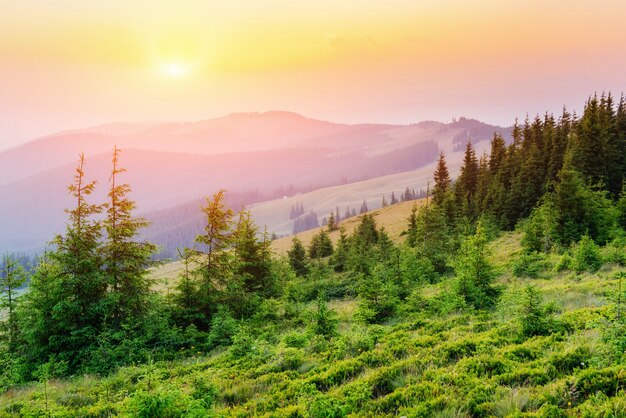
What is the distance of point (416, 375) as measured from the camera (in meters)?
7.81

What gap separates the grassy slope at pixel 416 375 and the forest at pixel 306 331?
0.04 meters

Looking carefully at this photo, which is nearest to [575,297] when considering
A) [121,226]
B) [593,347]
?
[593,347]

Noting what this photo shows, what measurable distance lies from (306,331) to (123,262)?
9.10 m

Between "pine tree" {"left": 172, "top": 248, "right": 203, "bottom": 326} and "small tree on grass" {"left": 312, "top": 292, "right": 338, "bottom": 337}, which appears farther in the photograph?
"pine tree" {"left": 172, "top": 248, "right": 203, "bottom": 326}

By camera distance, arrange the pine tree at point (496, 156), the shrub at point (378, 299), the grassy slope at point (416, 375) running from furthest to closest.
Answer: the pine tree at point (496, 156) < the shrub at point (378, 299) < the grassy slope at point (416, 375)

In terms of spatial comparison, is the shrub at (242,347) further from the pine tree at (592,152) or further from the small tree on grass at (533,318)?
the pine tree at (592,152)

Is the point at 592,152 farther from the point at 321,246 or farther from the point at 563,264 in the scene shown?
the point at 321,246

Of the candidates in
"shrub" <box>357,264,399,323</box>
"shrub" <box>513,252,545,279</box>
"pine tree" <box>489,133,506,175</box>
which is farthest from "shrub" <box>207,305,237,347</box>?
"pine tree" <box>489,133,506,175</box>

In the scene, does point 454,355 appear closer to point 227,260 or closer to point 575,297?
point 575,297

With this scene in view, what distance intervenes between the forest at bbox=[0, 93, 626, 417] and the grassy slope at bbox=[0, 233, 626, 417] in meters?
0.04

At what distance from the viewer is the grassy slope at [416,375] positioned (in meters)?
6.17

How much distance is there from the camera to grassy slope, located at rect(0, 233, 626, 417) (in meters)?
6.17

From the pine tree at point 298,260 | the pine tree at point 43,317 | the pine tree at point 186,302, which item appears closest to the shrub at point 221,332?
the pine tree at point 186,302

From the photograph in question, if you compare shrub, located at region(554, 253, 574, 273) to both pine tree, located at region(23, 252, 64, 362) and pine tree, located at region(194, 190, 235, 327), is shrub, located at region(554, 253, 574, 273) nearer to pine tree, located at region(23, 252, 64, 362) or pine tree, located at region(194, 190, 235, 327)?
pine tree, located at region(194, 190, 235, 327)
